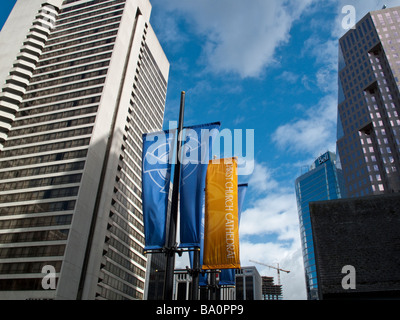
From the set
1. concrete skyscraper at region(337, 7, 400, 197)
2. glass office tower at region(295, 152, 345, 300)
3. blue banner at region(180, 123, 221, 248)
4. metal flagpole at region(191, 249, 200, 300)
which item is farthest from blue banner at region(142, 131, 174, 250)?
glass office tower at region(295, 152, 345, 300)

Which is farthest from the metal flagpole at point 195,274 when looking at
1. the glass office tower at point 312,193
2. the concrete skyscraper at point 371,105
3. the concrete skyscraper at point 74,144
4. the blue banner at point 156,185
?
the glass office tower at point 312,193

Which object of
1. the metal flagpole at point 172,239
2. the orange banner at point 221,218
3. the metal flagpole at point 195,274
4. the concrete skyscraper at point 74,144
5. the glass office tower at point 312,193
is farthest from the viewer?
the glass office tower at point 312,193

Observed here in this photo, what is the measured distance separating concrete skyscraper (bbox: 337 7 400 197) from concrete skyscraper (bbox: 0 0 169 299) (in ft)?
217

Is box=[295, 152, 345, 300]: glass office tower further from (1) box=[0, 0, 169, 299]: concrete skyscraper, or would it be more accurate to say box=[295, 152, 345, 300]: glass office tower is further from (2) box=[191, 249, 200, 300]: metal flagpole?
(2) box=[191, 249, 200, 300]: metal flagpole

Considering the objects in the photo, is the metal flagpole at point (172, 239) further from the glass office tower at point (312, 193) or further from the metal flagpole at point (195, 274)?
the glass office tower at point (312, 193)

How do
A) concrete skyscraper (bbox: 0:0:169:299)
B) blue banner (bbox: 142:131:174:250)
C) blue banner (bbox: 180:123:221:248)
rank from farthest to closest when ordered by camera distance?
concrete skyscraper (bbox: 0:0:169:299), blue banner (bbox: 180:123:221:248), blue banner (bbox: 142:131:174:250)

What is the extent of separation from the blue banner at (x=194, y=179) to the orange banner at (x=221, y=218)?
86 cm

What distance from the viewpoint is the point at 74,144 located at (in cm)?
7238

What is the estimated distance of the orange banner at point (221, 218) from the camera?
22.3 m

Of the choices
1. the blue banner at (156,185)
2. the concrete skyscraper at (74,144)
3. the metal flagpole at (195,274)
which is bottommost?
the metal flagpole at (195,274)

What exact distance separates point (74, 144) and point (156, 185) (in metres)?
54.1

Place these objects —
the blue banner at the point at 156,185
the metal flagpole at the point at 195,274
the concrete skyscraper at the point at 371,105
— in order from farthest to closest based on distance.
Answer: the concrete skyscraper at the point at 371,105 < the metal flagpole at the point at 195,274 < the blue banner at the point at 156,185

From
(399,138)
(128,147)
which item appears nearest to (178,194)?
(128,147)

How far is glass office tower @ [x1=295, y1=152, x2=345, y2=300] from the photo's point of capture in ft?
532
